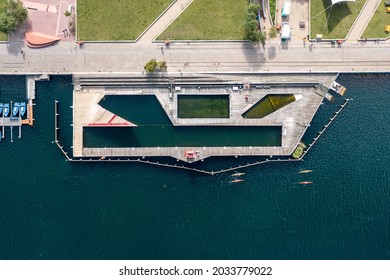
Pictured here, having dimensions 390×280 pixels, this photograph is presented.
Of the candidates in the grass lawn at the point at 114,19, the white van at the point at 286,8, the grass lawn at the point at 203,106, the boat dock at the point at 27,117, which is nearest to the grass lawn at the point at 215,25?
the grass lawn at the point at 114,19

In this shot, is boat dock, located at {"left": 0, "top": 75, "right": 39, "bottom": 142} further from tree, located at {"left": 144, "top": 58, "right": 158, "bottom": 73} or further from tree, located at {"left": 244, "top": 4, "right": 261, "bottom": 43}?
tree, located at {"left": 244, "top": 4, "right": 261, "bottom": 43}

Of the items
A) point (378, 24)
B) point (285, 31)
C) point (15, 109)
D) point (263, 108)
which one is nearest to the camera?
point (285, 31)

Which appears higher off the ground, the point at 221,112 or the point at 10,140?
the point at 221,112

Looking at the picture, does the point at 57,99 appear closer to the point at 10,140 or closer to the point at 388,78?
the point at 10,140

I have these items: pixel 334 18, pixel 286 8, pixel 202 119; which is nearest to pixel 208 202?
pixel 202 119

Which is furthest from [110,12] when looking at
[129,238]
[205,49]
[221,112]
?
[129,238]

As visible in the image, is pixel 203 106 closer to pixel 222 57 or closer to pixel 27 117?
pixel 222 57
